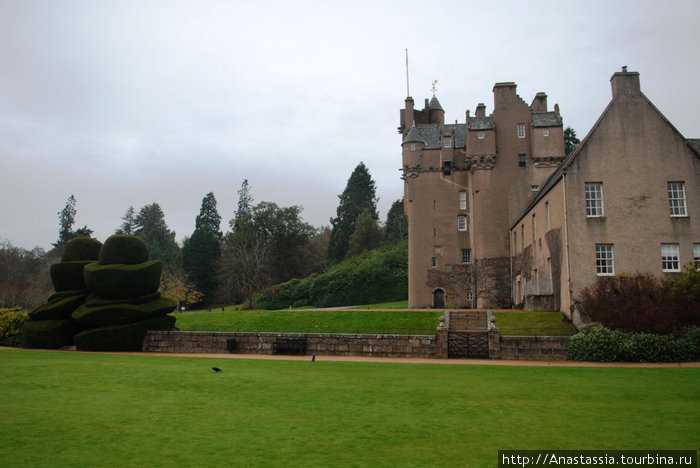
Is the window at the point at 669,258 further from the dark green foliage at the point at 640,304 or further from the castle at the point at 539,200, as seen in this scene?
the dark green foliage at the point at 640,304

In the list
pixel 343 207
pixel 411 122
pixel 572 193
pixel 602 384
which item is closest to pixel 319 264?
pixel 343 207

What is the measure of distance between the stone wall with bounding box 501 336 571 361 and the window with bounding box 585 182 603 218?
8138 millimetres

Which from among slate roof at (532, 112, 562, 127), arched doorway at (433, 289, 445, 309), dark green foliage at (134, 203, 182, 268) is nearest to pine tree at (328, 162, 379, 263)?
dark green foliage at (134, 203, 182, 268)

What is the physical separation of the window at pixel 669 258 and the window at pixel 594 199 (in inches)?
140

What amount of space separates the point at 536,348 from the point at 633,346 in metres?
3.80

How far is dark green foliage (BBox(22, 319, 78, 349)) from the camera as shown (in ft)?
87.1

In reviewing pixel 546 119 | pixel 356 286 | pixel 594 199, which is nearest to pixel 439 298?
pixel 356 286

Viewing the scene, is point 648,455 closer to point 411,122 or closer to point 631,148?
point 631,148

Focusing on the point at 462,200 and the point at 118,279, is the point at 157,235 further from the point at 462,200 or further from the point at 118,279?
the point at 118,279

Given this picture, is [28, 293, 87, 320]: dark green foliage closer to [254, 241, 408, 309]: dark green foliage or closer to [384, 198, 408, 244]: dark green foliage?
[254, 241, 408, 309]: dark green foliage

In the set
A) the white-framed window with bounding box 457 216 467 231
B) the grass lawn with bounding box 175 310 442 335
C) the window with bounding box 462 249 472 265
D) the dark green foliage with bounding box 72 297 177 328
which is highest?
the white-framed window with bounding box 457 216 467 231

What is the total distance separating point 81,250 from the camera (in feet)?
98.1

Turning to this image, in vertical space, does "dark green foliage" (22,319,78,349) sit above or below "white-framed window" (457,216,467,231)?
below

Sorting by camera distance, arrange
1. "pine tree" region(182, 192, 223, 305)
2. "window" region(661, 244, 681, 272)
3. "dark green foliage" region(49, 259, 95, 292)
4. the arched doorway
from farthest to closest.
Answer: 1. "pine tree" region(182, 192, 223, 305)
2. the arched doorway
3. "dark green foliage" region(49, 259, 95, 292)
4. "window" region(661, 244, 681, 272)
